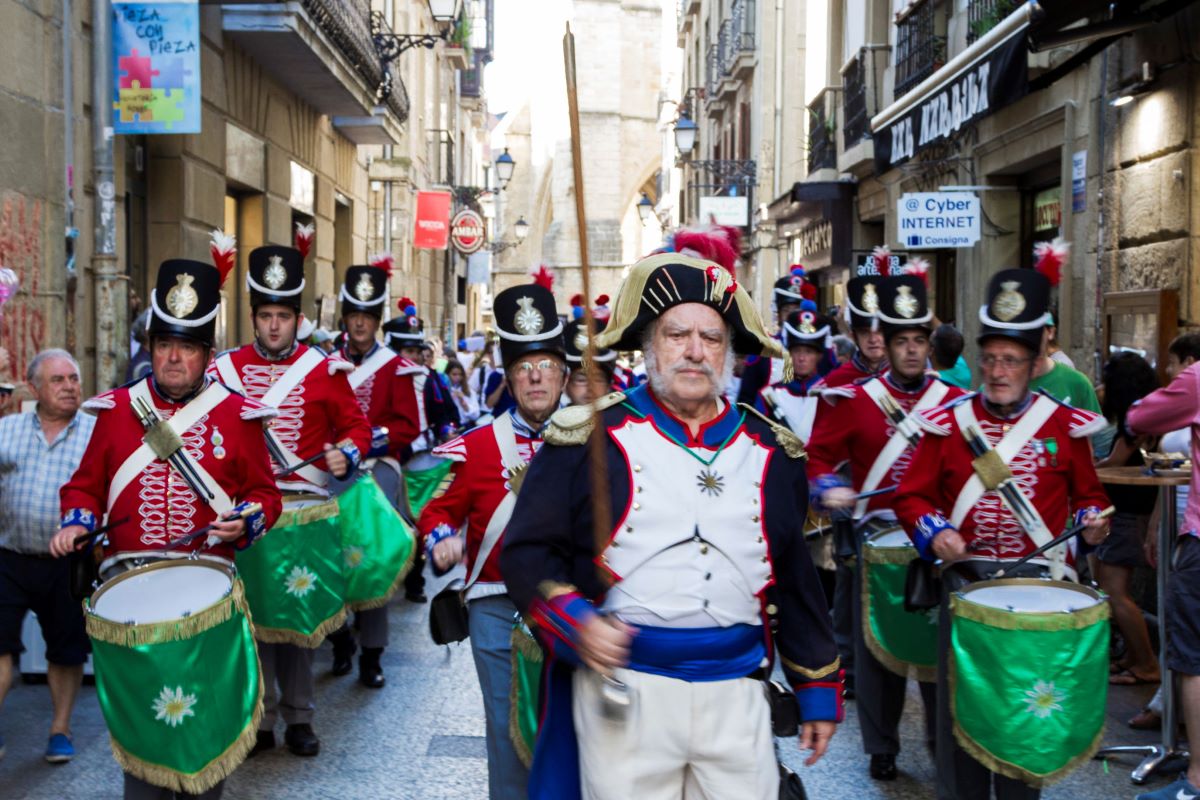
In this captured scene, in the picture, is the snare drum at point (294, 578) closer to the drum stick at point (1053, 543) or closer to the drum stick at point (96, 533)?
the drum stick at point (96, 533)

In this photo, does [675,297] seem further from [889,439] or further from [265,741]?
[265,741]

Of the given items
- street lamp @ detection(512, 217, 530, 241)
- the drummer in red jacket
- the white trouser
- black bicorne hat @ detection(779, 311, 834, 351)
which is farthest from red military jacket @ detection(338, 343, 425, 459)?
street lamp @ detection(512, 217, 530, 241)

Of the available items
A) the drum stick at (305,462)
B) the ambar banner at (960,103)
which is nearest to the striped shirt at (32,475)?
the drum stick at (305,462)

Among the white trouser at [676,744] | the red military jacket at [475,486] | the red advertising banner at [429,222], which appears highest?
the red advertising banner at [429,222]

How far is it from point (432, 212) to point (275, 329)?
20299 millimetres

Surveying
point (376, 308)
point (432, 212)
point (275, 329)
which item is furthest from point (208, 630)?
point (432, 212)

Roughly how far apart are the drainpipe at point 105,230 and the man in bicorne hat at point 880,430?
557 centimetres

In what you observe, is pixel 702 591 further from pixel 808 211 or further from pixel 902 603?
pixel 808 211

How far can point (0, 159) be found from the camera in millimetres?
9430

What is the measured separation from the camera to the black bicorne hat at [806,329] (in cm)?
940

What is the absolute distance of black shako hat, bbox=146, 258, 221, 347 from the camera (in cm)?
539

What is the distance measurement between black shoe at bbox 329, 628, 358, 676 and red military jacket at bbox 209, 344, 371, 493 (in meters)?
1.60

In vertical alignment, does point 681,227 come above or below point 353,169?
below

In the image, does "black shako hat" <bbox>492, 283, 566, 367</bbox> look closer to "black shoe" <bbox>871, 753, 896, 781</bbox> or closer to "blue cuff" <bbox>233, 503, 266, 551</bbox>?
"blue cuff" <bbox>233, 503, 266, 551</bbox>
